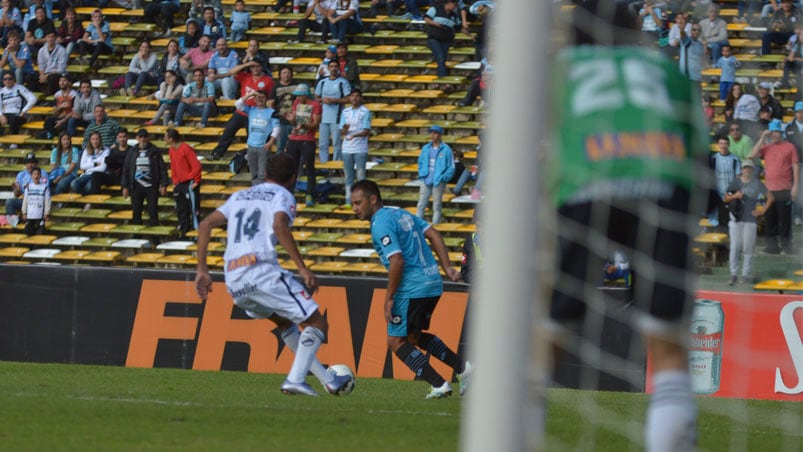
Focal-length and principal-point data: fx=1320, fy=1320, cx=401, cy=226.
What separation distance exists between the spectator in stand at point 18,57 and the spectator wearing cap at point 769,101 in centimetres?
1450

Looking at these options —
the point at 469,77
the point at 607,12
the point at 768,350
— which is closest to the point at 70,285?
the point at 768,350

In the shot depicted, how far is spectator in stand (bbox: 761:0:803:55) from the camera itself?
17547mm

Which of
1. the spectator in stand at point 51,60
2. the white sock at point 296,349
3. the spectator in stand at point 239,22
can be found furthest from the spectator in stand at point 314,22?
the white sock at point 296,349

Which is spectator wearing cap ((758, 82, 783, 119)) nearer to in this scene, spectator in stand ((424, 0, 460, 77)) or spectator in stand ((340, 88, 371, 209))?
spectator in stand ((340, 88, 371, 209))

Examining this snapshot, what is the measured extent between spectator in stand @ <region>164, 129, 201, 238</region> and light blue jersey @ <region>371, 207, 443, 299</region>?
10.9m

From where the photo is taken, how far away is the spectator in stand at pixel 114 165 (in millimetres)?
22234

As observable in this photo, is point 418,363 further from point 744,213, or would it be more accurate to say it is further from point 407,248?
point 744,213

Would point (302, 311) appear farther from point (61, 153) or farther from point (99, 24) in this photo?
point (99, 24)

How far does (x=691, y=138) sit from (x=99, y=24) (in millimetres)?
22415

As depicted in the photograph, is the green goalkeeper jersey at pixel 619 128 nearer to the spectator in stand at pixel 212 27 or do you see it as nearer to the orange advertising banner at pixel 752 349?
the orange advertising banner at pixel 752 349

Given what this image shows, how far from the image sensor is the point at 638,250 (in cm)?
470

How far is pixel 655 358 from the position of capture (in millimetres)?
4734

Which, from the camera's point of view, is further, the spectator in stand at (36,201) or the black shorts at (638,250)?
the spectator in stand at (36,201)

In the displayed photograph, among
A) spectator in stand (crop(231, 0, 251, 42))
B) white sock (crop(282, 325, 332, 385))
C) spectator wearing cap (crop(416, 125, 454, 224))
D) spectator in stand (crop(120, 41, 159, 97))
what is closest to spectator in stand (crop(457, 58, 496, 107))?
spectator wearing cap (crop(416, 125, 454, 224))
